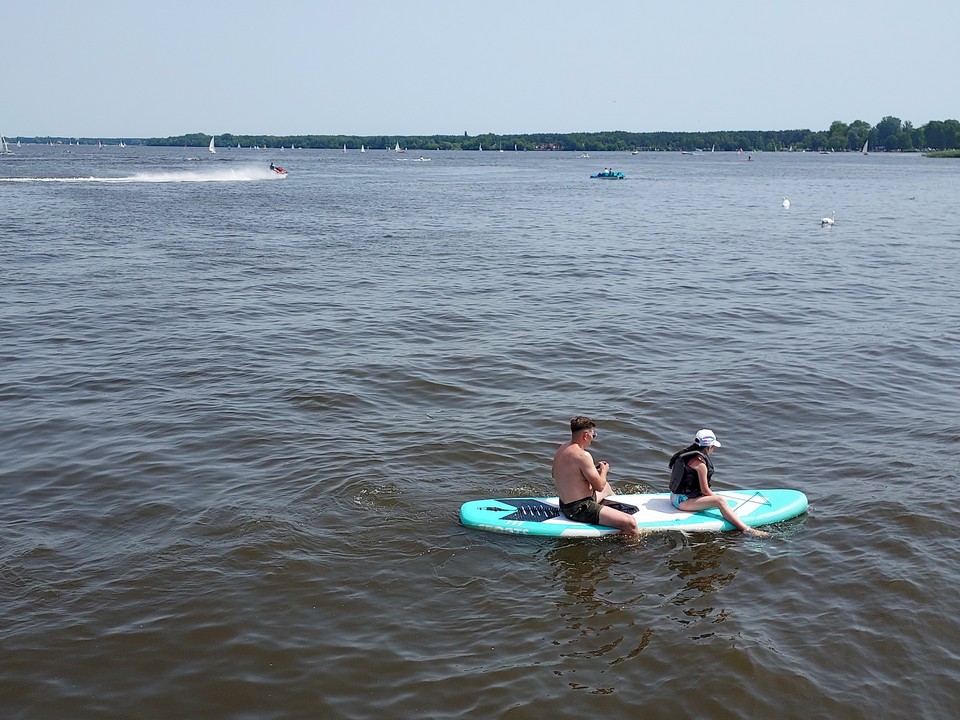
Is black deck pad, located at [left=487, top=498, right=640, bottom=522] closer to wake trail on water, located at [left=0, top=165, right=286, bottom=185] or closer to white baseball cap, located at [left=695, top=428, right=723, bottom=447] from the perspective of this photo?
white baseball cap, located at [left=695, top=428, right=723, bottom=447]

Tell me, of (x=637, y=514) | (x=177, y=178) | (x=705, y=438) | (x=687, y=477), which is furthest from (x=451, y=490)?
(x=177, y=178)

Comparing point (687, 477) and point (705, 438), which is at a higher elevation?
point (705, 438)

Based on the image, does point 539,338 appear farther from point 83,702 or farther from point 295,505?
point 83,702

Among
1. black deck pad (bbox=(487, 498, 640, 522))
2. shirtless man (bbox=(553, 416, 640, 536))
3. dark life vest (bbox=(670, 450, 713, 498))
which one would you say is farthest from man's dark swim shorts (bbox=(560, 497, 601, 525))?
dark life vest (bbox=(670, 450, 713, 498))

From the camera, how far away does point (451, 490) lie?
11.7m

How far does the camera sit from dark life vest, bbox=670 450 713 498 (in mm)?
10680

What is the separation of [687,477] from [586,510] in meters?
1.36

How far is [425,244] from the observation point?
120ft

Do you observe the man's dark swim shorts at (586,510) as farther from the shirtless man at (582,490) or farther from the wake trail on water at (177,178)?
the wake trail on water at (177,178)

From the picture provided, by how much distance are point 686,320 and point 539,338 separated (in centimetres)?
448

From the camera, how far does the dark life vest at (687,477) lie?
1068 cm

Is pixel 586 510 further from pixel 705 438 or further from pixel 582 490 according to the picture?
pixel 705 438

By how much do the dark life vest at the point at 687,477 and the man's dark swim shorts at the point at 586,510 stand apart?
111 centimetres

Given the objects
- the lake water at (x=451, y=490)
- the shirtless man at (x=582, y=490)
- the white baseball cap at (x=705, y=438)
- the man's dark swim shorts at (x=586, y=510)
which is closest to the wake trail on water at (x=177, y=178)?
the lake water at (x=451, y=490)
